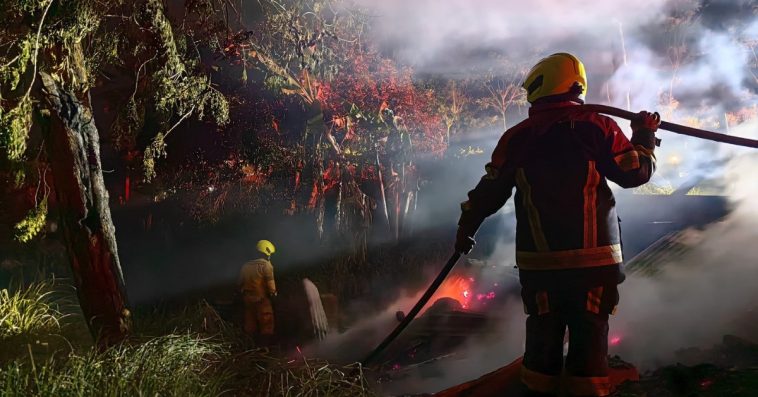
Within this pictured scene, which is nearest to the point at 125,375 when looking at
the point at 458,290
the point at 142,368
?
the point at 142,368

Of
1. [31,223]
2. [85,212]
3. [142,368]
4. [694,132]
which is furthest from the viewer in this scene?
[31,223]

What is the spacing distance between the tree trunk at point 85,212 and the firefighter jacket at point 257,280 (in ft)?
6.39

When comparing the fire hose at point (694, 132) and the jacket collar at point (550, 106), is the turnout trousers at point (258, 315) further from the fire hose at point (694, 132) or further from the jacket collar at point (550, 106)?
the fire hose at point (694, 132)

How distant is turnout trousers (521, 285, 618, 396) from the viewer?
9.12 feet

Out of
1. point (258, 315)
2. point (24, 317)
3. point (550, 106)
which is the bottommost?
point (258, 315)

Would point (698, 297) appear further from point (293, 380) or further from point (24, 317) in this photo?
point (24, 317)

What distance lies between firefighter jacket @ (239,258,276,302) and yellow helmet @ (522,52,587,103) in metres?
4.47

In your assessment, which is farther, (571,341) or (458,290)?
(458,290)

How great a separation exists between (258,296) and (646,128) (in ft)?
16.5

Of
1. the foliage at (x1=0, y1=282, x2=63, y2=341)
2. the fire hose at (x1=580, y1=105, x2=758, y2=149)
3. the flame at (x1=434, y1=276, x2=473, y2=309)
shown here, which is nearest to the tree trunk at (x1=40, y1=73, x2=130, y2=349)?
the foliage at (x1=0, y1=282, x2=63, y2=341)

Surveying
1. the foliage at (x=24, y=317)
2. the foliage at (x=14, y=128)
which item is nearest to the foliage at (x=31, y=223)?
the foliage at (x=24, y=317)

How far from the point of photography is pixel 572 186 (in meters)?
2.89

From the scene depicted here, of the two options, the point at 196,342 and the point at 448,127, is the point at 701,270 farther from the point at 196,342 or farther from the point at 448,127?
the point at 448,127

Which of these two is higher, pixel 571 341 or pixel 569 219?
pixel 569 219
